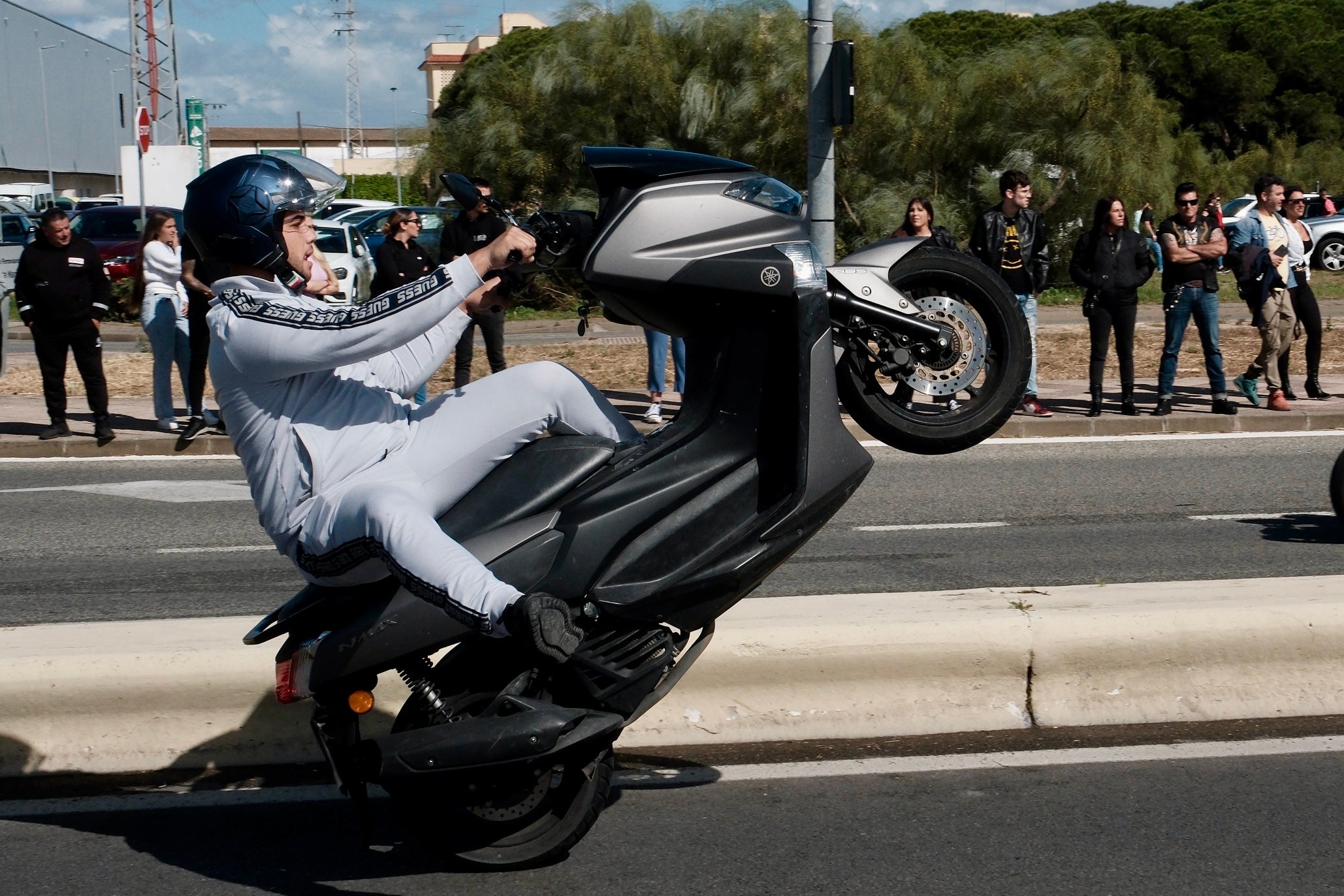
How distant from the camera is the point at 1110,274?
40.9 feet

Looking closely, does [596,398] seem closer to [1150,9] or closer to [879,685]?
[879,685]

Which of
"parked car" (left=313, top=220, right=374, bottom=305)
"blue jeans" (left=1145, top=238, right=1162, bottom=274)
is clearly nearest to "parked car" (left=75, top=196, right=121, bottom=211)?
"parked car" (left=313, top=220, right=374, bottom=305)

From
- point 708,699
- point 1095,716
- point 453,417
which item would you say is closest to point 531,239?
point 453,417

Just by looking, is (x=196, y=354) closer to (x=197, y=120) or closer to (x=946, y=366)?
(x=946, y=366)

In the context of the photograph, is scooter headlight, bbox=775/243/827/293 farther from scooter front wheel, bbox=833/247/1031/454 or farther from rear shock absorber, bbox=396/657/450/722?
rear shock absorber, bbox=396/657/450/722

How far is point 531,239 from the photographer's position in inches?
137

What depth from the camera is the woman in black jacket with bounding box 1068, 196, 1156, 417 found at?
12406 mm

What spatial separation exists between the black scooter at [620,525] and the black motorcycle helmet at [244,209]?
1.36 feet

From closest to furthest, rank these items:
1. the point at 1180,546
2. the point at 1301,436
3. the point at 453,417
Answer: the point at 453,417, the point at 1180,546, the point at 1301,436

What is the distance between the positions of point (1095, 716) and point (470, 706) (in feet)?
6.70

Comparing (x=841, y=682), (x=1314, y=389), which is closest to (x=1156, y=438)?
(x=1314, y=389)

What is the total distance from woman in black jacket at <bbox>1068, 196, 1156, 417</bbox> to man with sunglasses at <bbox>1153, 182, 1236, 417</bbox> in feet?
1.02

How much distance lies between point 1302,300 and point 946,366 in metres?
10.2

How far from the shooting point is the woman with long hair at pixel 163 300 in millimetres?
12195
